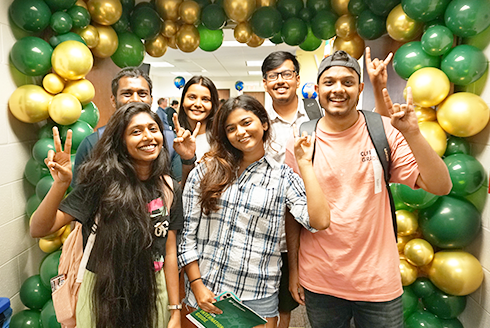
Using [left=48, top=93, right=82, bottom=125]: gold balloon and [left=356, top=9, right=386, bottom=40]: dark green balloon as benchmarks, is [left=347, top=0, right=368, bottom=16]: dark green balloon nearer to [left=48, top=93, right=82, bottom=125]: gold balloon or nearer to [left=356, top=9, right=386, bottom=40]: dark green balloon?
[left=356, top=9, right=386, bottom=40]: dark green balloon

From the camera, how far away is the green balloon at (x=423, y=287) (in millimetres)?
1994

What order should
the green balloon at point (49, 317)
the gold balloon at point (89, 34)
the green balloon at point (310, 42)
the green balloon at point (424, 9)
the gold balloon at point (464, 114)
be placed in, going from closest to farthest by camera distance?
the gold balloon at point (464, 114), the green balloon at point (424, 9), the green balloon at point (49, 317), the gold balloon at point (89, 34), the green balloon at point (310, 42)

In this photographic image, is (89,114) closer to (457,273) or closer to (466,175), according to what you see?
(466,175)

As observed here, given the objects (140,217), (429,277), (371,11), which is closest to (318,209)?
(140,217)

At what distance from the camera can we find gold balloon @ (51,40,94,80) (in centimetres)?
209

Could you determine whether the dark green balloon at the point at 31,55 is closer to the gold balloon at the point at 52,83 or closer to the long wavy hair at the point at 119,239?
the gold balloon at the point at 52,83

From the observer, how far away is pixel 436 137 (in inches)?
74.7

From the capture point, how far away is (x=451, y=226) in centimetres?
183

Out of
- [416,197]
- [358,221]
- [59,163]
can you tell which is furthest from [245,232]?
[416,197]

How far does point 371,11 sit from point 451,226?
146 cm

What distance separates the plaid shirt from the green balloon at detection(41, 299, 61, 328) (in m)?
1.26

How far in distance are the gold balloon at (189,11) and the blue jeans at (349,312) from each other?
6.87 feet

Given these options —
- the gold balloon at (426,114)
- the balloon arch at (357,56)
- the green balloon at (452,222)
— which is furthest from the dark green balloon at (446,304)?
the gold balloon at (426,114)

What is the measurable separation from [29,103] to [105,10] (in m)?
0.83
